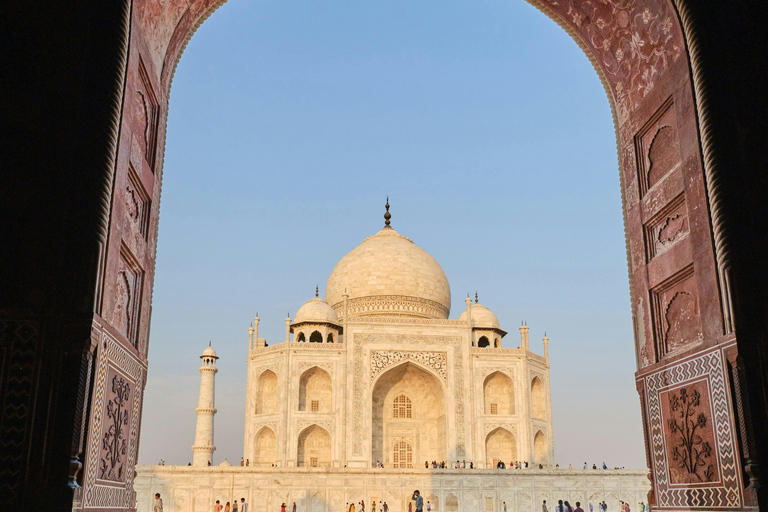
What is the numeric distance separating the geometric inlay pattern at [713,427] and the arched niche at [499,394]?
20308 mm

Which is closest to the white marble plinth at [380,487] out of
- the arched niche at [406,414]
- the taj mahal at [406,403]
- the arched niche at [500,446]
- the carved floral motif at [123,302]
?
the taj mahal at [406,403]

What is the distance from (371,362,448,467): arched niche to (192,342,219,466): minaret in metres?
7.26

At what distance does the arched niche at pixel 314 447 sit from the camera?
25234 millimetres

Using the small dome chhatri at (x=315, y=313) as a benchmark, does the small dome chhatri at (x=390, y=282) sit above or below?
above

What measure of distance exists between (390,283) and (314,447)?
24.9 ft

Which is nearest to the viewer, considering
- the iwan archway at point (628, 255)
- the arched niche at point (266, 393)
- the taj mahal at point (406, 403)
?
the iwan archway at point (628, 255)

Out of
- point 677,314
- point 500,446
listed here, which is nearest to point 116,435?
point 677,314

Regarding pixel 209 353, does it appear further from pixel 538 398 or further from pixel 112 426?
pixel 112 426

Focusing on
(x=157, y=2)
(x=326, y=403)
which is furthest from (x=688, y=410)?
(x=326, y=403)

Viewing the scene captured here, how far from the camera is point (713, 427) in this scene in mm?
5594

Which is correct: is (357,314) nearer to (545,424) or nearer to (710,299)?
(545,424)

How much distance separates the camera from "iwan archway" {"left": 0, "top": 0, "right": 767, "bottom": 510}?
4.71m

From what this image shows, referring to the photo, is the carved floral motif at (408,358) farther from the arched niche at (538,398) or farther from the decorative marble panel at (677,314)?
the decorative marble panel at (677,314)

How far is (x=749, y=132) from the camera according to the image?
562 centimetres
